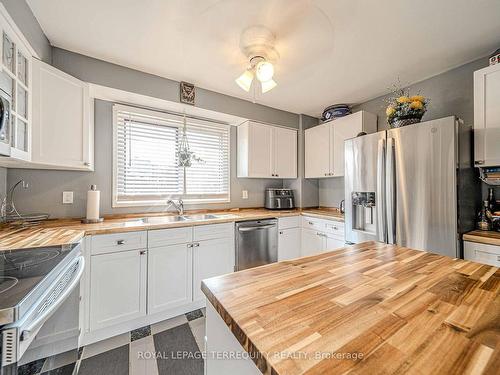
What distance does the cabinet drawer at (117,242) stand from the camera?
64.3 inches

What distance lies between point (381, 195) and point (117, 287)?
244cm

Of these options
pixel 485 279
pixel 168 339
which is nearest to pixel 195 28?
pixel 485 279

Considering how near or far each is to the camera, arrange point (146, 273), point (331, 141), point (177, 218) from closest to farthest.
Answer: point (146, 273), point (177, 218), point (331, 141)

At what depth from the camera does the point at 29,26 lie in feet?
4.64

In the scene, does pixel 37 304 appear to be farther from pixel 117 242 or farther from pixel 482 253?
pixel 482 253

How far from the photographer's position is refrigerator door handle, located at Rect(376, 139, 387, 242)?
197 centimetres

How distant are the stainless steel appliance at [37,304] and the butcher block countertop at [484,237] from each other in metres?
2.53

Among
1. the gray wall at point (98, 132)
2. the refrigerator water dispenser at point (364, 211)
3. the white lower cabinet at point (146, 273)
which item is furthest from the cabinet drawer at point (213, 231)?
the refrigerator water dispenser at point (364, 211)

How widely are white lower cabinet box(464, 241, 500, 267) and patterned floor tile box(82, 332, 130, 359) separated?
2.71 m

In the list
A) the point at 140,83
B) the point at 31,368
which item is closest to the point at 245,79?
the point at 140,83

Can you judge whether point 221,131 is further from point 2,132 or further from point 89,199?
point 2,132

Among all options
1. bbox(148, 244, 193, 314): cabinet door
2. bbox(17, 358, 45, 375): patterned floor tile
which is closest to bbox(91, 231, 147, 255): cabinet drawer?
bbox(148, 244, 193, 314): cabinet door

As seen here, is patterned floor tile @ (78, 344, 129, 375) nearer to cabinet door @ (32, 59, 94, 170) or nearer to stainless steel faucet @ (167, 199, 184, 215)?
stainless steel faucet @ (167, 199, 184, 215)

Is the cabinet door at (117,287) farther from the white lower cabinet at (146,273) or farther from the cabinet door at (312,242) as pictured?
the cabinet door at (312,242)
